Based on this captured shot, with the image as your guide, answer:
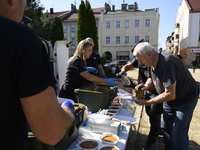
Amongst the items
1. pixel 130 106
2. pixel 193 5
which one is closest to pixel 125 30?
pixel 193 5

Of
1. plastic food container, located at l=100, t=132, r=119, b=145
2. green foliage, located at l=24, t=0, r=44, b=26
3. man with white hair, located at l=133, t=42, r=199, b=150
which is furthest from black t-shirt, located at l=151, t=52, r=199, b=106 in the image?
green foliage, located at l=24, t=0, r=44, b=26

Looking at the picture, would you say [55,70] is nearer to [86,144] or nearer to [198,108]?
[86,144]

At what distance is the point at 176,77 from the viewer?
6.08 ft

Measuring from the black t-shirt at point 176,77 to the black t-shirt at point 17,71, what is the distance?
1507mm

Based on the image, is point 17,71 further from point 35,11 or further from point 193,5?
point 193,5

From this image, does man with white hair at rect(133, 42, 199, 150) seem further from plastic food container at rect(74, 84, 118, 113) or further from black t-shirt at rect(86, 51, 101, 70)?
black t-shirt at rect(86, 51, 101, 70)

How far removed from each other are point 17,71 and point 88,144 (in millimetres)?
1112

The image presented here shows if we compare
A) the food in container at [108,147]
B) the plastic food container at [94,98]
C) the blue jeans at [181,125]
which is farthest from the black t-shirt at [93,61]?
the food in container at [108,147]

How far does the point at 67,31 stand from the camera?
29953 mm

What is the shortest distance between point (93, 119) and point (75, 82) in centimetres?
84

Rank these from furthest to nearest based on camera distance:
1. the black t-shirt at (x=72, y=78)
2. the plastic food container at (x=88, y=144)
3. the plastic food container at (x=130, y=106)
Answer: the plastic food container at (x=130, y=106) < the black t-shirt at (x=72, y=78) < the plastic food container at (x=88, y=144)

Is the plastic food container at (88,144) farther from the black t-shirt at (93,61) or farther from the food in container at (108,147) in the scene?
the black t-shirt at (93,61)

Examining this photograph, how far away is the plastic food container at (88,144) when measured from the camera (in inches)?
55.4

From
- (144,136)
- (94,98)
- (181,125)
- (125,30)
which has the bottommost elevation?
(144,136)
